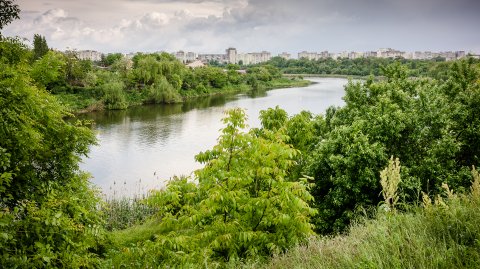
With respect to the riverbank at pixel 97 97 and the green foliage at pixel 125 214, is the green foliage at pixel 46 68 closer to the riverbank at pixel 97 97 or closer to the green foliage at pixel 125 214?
the green foliage at pixel 125 214

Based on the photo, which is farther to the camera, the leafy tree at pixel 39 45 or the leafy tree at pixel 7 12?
the leafy tree at pixel 39 45

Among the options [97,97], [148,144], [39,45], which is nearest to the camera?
[148,144]

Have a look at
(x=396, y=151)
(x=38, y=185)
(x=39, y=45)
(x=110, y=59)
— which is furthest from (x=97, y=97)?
(x=110, y=59)

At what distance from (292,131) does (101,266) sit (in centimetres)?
1442

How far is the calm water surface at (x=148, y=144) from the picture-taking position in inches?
1141

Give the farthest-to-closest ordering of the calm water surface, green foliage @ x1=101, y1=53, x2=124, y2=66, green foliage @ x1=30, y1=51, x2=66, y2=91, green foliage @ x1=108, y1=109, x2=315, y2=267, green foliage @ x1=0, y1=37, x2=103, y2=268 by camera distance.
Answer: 1. green foliage @ x1=101, y1=53, x2=124, y2=66
2. the calm water surface
3. green foliage @ x1=30, y1=51, x2=66, y2=91
4. green foliage @ x1=108, y1=109, x2=315, y2=267
5. green foliage @ x1=0, y1=37, x2=103, y2=268

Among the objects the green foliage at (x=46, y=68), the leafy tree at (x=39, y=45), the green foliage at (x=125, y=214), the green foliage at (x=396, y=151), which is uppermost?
the leafy tree at (x=39, y=45)

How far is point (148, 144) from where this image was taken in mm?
38719

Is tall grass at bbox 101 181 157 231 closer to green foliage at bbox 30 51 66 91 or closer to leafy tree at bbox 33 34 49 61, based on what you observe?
green foliage at bbox 30 51 66 91

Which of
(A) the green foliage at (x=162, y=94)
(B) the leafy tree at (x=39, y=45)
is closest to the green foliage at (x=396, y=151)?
(A) the green foliage at (x=162, y=94)

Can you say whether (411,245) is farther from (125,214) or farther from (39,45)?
(39,45)

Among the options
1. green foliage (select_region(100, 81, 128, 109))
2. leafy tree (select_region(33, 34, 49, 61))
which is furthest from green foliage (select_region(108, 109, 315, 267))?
leafy tree (select_region(33, 34, 49, 61))

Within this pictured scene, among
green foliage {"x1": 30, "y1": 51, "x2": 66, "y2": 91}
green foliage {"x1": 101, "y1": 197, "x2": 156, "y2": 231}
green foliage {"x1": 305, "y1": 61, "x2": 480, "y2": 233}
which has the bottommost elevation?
green foliage {"x1": 101, "y1": 197, "x2": 156, "y2": 231}

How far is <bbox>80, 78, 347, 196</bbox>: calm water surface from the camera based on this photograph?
95.1 feet
